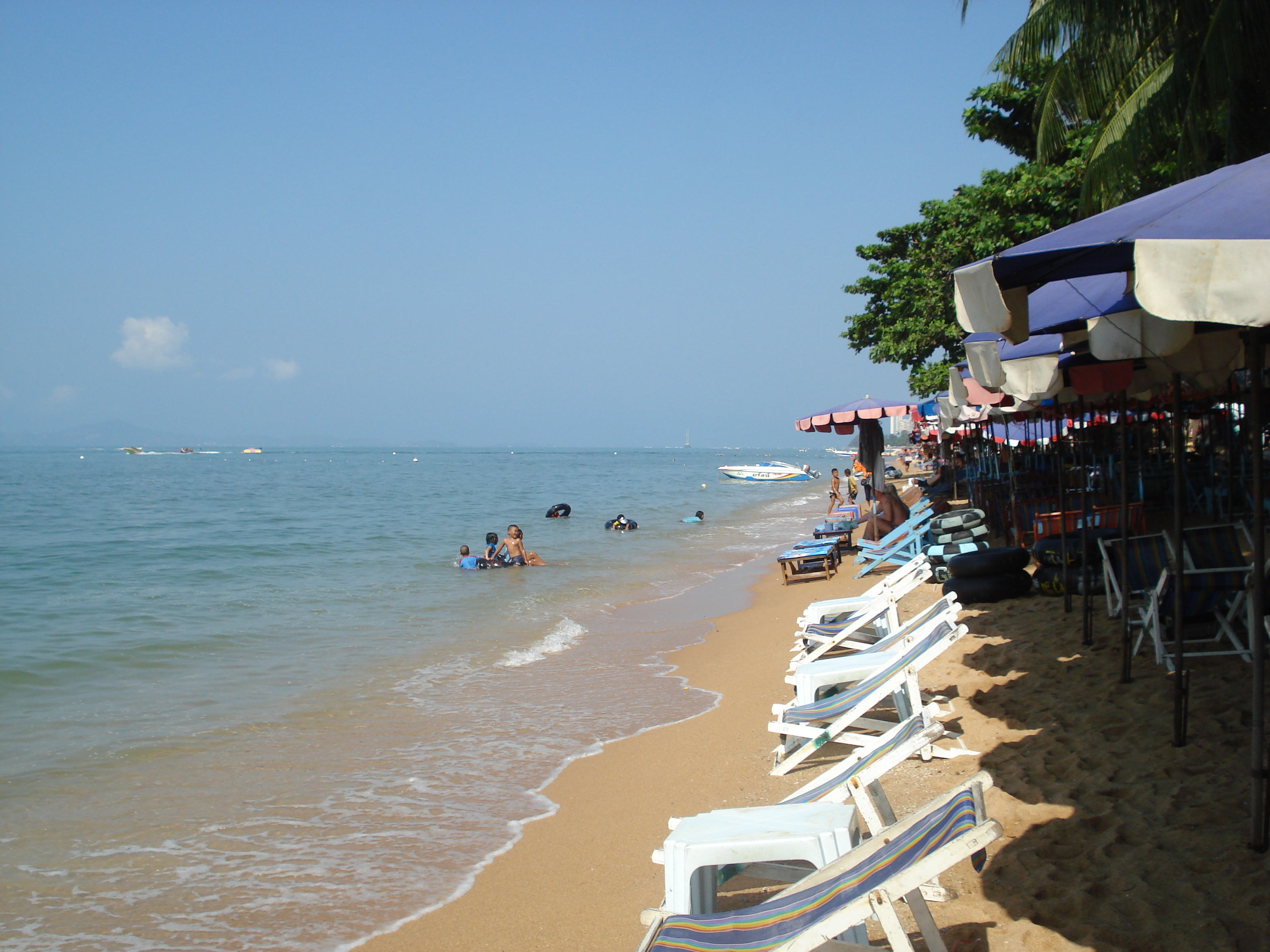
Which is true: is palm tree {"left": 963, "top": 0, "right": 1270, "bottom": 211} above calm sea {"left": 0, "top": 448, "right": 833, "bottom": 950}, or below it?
above

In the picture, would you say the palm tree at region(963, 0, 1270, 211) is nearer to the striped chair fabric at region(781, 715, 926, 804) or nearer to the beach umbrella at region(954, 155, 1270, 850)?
the beach umbrella at region(954, 155, 1270, 850)

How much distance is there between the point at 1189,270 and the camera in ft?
6.90

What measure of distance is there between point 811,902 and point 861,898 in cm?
22

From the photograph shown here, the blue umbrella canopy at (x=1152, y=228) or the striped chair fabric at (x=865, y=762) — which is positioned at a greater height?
the blue umbrella canopy at (x=1152, y=228)

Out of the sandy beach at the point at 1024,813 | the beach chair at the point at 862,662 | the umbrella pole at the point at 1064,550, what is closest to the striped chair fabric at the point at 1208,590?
the sandy beach at the point at 1024,813

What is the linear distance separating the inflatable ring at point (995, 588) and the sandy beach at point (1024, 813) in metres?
1.27

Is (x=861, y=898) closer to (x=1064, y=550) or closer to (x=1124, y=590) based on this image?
(x=1124, y=590)

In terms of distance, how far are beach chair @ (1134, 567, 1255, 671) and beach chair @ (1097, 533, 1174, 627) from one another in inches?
8.3

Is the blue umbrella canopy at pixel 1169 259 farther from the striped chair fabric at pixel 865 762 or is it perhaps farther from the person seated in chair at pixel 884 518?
the person seated in chair at pixel 884 518

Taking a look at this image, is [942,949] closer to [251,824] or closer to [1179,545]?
[1179,545]

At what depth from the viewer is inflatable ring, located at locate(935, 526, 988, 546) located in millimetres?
10391

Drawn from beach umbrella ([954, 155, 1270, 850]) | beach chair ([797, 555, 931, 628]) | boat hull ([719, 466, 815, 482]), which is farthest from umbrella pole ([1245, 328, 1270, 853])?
boat hull ([719, 466, 815, 482])

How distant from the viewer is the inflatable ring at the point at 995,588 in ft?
26.4

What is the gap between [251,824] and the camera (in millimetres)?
5047
